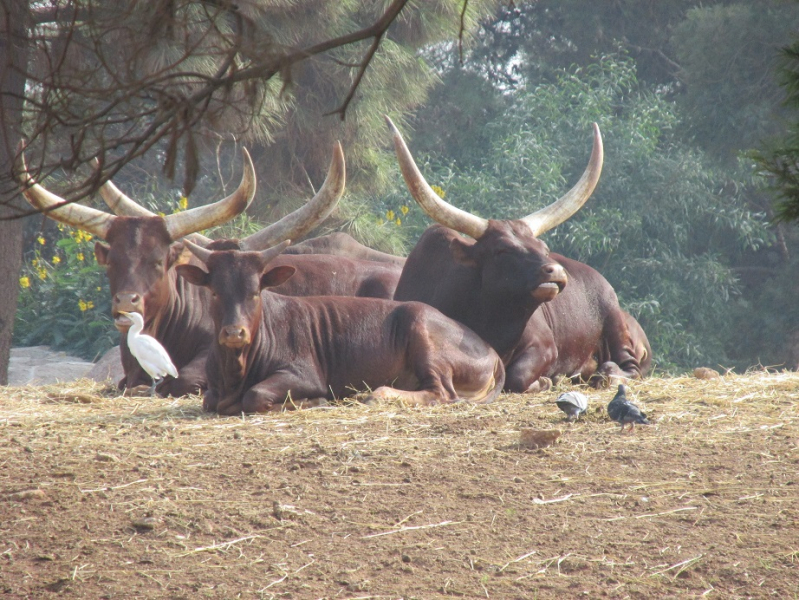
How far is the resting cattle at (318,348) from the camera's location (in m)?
5.36

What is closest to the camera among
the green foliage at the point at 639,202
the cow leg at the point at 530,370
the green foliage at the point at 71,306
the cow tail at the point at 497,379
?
the cow tail at the point at 497,379

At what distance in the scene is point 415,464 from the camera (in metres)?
3.94

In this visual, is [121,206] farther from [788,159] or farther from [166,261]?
[788,159]

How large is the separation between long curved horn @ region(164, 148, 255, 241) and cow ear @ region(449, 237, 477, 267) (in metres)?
1.33

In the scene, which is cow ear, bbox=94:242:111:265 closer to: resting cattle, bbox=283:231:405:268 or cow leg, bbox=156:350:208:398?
cow leg, bbox=156:350:208:398

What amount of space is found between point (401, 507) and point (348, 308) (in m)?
2.58

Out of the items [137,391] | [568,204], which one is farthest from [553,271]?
[137,391]

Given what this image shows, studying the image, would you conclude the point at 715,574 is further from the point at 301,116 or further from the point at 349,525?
the point at 301,116

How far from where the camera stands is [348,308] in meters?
5.92

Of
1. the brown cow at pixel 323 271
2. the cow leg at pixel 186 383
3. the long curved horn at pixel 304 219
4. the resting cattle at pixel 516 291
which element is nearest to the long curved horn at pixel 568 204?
the resting cattle at pixel 516 291

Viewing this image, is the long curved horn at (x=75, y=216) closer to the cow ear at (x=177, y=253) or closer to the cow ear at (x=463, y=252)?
the cow ear at (x=177, y=253)

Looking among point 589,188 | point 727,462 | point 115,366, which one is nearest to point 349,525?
point 727,462

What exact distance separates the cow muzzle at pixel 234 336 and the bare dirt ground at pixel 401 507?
0.43m

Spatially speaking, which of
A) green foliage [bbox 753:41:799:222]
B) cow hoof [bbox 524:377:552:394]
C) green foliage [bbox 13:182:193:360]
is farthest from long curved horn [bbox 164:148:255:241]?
green foliage [bbox 13:182:193:360]
